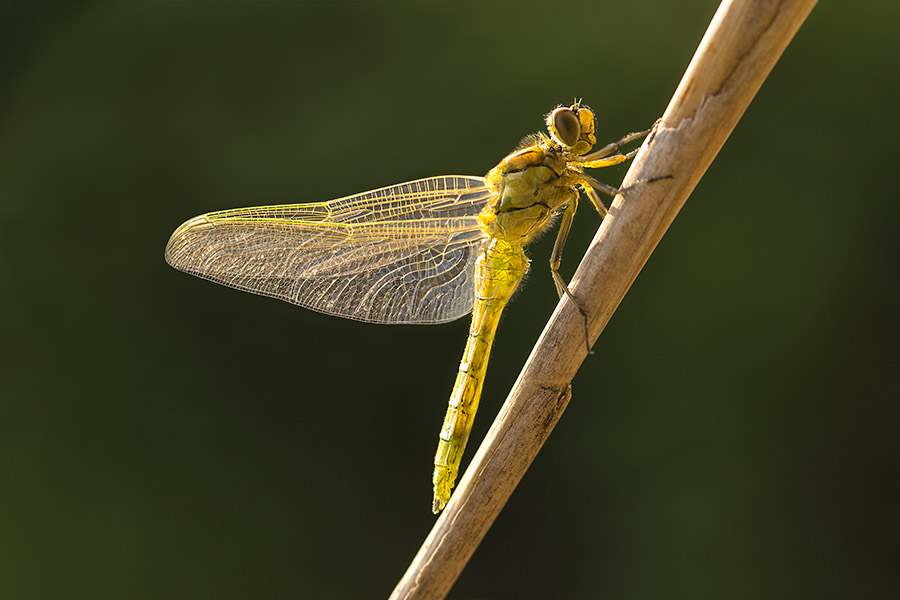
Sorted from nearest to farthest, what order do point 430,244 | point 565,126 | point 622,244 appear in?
1. point 622,244
2. point 565,126
3. point 430,244

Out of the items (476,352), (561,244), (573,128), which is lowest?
(476,352)

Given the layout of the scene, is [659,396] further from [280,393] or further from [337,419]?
[280,393]

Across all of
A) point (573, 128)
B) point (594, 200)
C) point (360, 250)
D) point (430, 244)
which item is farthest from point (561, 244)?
point (360, 250)

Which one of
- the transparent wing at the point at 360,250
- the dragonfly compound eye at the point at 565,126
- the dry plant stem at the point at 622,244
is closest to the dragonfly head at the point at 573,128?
the dragonfly compound eye at the point at 565,126

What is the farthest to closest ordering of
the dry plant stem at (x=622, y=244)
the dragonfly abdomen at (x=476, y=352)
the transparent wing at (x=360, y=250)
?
the transparent wing at (x=360, y=250) → the dragonfly abdomen at (x=476, y=352) → the dry plant stem at (x=622, y=244)

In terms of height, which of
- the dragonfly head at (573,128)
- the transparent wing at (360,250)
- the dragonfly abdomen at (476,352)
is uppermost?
the dragonfly head at (573,128)

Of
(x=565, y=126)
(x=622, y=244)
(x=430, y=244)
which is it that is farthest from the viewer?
(x=430, y=244)

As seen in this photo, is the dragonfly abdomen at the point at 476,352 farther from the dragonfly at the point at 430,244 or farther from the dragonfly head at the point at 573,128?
the dragonfly head at the point at 573,128

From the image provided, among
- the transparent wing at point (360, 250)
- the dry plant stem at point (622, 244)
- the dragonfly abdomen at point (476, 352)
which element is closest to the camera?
the dry plant stem at point (622, 244)

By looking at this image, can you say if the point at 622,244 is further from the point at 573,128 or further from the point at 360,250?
the point at 360,250
